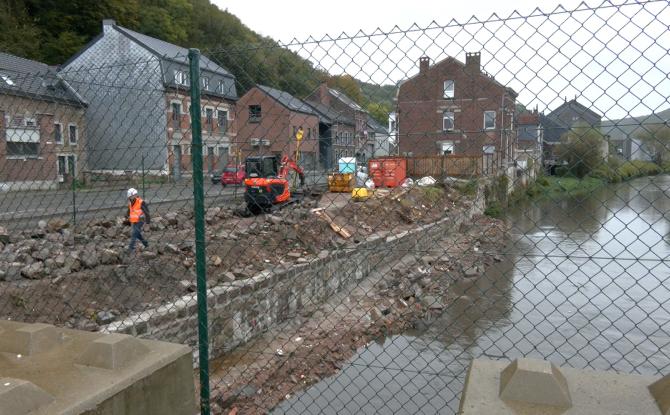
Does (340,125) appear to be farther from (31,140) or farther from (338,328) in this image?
(338,328)

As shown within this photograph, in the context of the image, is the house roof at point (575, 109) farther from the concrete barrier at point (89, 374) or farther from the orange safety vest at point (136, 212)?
the orange safety vest at point (136, 212)

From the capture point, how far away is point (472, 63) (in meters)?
2.41

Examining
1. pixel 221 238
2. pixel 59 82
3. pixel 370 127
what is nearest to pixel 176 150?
pixel 59 82

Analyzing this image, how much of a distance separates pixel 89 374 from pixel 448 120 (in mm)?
2022

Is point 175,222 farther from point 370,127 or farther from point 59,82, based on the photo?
point 370,127

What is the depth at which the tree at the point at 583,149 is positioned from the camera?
229 centimetres

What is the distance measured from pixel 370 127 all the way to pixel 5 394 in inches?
79.0

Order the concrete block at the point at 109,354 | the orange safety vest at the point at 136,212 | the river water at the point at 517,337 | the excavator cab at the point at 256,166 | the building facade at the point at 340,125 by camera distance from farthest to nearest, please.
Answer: the orange safety vest at the point at 136,212, the river water at the point at 517,337, the excavator cab at the point at 256,166, the building facade at the point at 340,125, the concrete block at the point at 109,354

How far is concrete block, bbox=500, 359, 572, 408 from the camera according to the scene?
5.45 ft

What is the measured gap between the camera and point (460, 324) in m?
10.8

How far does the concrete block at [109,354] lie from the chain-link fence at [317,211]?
→ 2.06 feet

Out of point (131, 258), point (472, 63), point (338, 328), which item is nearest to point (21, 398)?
point (472, 63)

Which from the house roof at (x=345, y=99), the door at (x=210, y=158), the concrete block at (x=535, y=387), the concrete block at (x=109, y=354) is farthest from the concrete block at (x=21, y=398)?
the house roof at (x=345, y=99)

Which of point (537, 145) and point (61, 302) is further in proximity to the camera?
point (61, 302)
